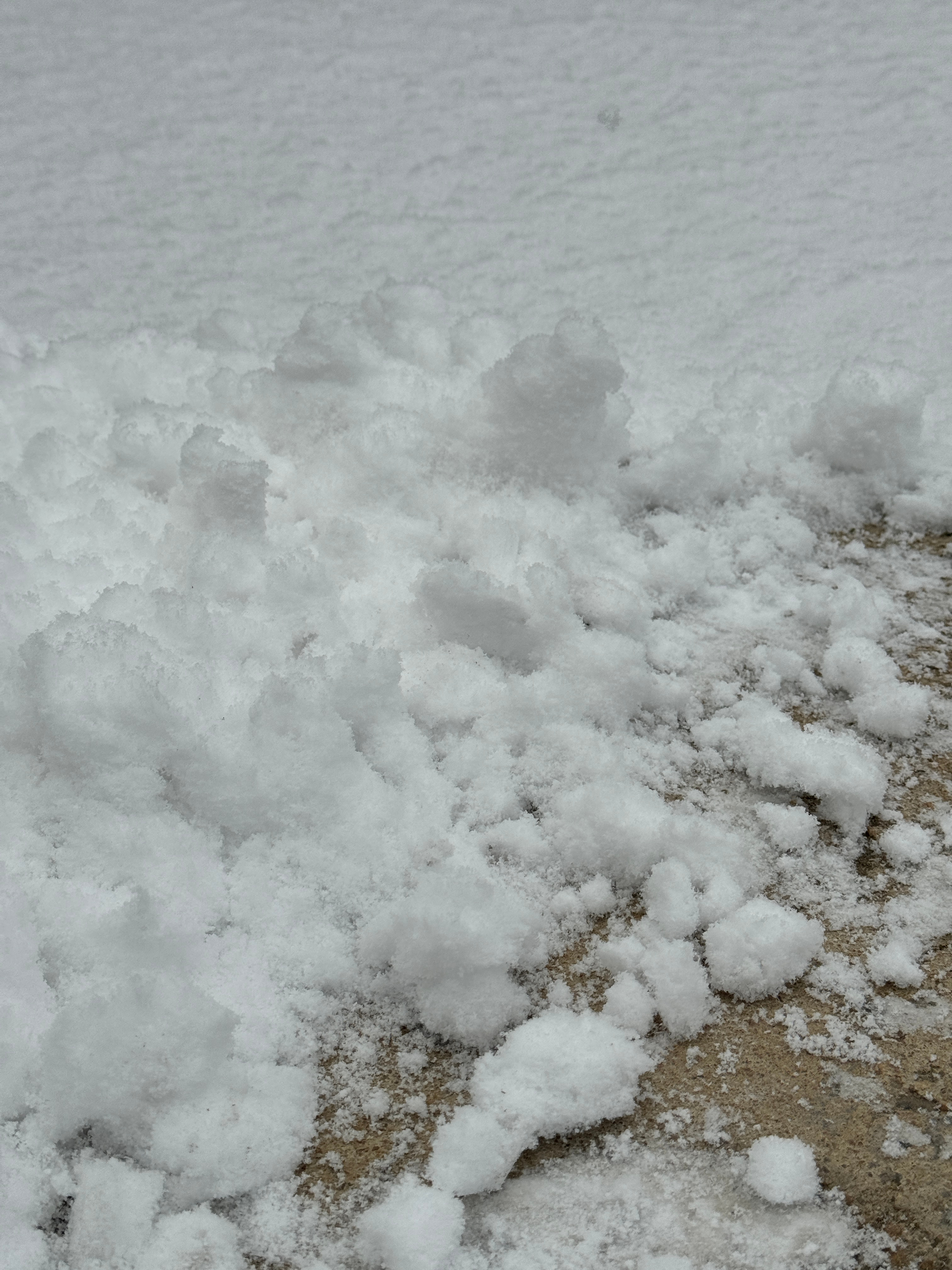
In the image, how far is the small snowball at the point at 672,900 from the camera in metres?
1.37

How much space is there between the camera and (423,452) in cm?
205

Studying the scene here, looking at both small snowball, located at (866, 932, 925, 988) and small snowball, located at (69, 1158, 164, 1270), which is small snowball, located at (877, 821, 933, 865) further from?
small snowball, located at (69, 1158, 164, 1270)

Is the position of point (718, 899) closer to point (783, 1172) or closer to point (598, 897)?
point (598, 897)

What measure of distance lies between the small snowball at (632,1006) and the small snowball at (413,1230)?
272 mm

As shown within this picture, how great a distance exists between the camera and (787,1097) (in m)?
1.24

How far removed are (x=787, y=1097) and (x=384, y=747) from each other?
67 cm

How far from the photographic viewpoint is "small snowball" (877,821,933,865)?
1.49 meters

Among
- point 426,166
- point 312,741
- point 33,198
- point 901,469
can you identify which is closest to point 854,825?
point 312,741

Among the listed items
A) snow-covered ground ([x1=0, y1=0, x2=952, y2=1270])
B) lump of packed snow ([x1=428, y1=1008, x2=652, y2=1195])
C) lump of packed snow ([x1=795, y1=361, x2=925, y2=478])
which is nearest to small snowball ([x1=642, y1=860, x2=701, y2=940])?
snow-covered ground ([x1=0, y1=0, x2=952, y2=1270])

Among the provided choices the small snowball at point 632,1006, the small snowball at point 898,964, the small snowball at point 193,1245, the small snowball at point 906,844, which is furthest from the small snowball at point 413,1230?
the small snowball at point 906,844

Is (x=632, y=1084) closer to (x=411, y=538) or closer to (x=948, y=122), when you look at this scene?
(x=411, y=538)

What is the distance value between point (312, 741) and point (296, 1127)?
470 millimetres

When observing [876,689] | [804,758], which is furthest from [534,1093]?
[876,689]

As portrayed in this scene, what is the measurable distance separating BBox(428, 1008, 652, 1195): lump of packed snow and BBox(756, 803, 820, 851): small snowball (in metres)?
0.38
